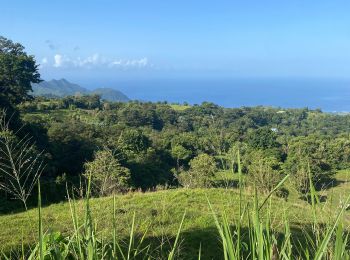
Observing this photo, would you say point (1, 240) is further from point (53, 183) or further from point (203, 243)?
point (53, 183)

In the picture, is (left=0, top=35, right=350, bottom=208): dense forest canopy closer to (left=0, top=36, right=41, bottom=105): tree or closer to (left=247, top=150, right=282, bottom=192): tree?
A: (left=0, top=36, right=41, bottom=105): tree

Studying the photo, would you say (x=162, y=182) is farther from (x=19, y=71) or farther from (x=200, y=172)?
(x=19, y=71)

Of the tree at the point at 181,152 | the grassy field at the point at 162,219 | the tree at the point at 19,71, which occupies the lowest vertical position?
the tree at the point at 181,152

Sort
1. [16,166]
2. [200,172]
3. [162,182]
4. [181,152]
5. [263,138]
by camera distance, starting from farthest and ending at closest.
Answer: [263,138] → [181,152] → [162,182] → [200,172] → [16,166]

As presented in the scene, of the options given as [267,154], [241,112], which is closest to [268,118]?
[241,112]

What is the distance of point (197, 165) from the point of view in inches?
1199

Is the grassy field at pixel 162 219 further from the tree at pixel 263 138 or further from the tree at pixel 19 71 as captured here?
the tree at pixel 263 138

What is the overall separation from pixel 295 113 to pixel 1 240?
3492 inches

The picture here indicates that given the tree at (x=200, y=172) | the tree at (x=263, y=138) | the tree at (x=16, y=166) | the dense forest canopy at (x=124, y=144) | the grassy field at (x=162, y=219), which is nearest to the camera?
the tree at (x=16, y=166)

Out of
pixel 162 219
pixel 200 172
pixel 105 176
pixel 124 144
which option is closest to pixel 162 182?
pixel 200 172

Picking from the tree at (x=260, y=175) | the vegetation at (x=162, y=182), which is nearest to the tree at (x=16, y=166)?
the vegetation at (x=162, y=182)

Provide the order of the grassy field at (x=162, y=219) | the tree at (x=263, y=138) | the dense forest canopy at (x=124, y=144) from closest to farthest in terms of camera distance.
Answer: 1. the grassy field at (x=162, y=219)
2. the dense forest canopy at (x=124, y=144)
3. the tree at (x=263, y=138)

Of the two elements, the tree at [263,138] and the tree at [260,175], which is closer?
the tree at [260,175]

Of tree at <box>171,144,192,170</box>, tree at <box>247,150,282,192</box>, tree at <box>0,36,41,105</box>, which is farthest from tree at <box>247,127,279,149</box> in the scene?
tree at <box>247,150,282,192</box>
